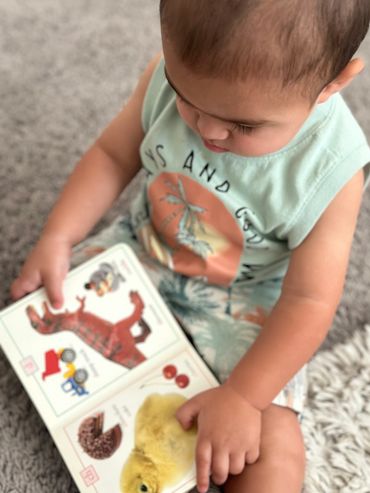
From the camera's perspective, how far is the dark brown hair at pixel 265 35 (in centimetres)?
46

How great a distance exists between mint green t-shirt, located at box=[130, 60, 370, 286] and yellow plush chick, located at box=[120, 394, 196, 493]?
166mm

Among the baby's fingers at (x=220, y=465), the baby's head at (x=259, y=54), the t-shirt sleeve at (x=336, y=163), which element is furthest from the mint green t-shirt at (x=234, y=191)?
the baby's fingers at (x=220, y=465)

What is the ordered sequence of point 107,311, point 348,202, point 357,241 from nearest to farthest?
point 348,202 → point 107,311 → point 357,241

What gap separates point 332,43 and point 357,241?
0.55 m

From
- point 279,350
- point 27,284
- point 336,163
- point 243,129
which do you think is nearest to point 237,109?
point 243,129

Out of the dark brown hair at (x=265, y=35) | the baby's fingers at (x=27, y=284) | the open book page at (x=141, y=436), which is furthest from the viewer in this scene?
the baby's fingers at (x=27, y=284)

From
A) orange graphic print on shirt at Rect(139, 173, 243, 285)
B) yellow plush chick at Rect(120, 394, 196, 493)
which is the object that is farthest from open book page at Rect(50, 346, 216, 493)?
orange graphic print on shirt at Rect(139, 173, 243, 285)

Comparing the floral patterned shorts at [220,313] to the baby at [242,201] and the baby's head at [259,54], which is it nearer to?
the baby at [242,201]

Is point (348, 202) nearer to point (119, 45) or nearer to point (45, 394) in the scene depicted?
point (45, 394)

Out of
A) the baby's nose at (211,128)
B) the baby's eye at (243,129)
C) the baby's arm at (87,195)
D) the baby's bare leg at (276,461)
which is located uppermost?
the baby's arm at (87,195)

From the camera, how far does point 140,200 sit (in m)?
0.85

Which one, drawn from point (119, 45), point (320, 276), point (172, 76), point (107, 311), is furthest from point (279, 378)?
point (119, 45)

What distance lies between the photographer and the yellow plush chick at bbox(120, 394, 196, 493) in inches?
26.7

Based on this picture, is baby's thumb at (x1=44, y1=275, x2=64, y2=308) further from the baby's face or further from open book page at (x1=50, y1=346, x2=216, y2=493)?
the baby's face
